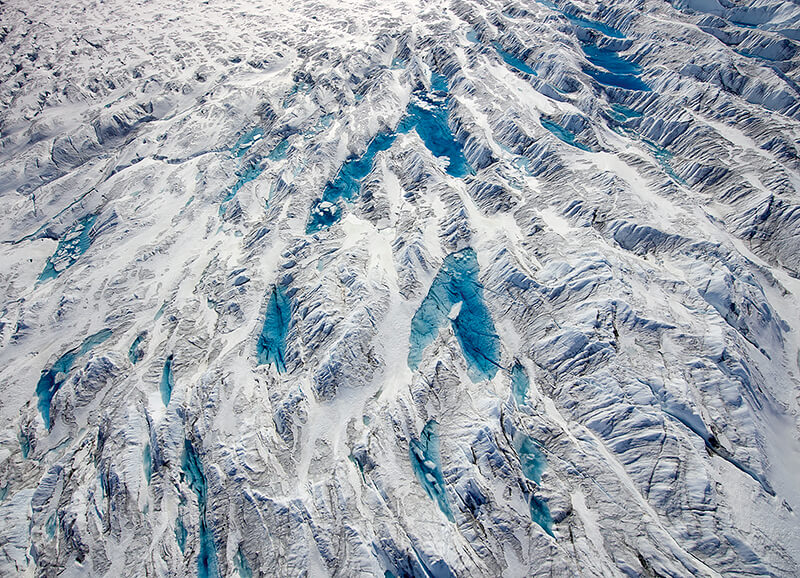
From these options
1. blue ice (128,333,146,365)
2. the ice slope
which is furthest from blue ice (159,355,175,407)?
blue ice (128,333,146,365)

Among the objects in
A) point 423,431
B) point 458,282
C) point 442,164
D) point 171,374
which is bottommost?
point 171,374

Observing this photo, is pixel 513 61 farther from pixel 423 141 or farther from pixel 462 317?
pixel 462 317

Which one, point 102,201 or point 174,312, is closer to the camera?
point 174,312

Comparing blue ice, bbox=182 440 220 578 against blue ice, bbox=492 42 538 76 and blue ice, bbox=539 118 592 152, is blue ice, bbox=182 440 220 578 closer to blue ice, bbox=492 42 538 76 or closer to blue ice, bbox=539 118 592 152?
blue ice, bbox=539 118 592 152

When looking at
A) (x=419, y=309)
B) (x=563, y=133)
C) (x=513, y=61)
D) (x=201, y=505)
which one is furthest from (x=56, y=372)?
(x=513, y=61)

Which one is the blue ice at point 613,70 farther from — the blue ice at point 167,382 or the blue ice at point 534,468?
the blue ice at point 167,382

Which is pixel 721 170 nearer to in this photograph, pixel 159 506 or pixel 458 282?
pixel 458 282

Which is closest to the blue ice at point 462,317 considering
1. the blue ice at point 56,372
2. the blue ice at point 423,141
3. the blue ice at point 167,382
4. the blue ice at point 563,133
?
the blue ice at point 423,141

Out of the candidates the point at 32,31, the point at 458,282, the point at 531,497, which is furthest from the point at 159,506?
the point at 32,31
